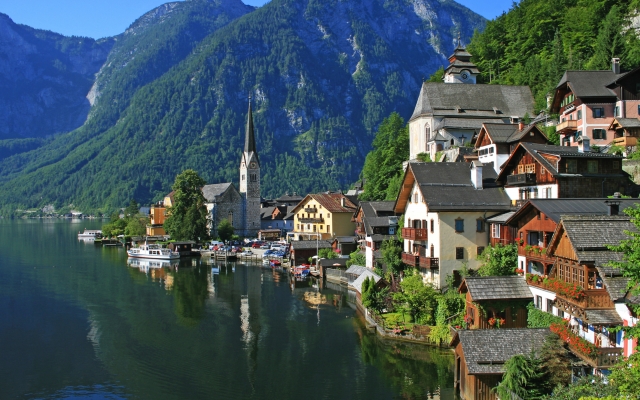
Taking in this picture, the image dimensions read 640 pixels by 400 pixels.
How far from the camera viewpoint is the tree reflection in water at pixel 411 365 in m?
28.8

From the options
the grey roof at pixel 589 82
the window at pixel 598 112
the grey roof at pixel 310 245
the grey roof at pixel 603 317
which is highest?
the grey roof at pixel 589 82

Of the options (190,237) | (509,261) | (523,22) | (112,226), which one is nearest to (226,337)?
(509,261)

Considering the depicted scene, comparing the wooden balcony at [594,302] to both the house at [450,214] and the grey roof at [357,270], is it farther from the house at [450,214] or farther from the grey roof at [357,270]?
the grey roof at [357,270]

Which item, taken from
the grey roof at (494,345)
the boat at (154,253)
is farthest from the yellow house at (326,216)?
the grey roof at (494,345)

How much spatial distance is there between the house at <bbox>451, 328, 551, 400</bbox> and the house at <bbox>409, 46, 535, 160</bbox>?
40.6 m

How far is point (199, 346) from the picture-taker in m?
37.0

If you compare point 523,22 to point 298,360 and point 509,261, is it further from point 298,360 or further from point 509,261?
point 298,360

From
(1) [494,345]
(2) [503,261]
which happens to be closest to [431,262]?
(2) [503,261]

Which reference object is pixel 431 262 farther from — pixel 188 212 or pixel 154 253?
pixel 188 212

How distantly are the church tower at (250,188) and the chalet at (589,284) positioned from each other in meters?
95.0

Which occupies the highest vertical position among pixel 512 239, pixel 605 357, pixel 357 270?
pixel 512 239

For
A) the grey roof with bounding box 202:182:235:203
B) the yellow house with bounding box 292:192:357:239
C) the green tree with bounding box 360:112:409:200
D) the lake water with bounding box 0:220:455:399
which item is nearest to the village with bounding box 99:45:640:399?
the lake water with bounding box 0:220:455:399

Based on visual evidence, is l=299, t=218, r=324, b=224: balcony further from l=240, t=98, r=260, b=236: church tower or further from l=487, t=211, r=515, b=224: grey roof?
l=487, t=211, r=515, b=224: grey roof

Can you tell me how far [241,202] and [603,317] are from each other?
10011cm
